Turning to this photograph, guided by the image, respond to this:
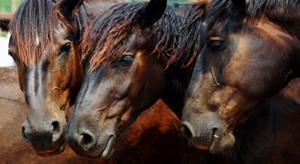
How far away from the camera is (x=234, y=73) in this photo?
9.91 feet

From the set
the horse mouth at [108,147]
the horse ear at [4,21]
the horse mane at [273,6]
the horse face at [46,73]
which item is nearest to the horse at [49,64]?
the horse face at [46,73]

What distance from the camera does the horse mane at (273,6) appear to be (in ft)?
10.1

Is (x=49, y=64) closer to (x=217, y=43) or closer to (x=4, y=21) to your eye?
(x=4, y=21)

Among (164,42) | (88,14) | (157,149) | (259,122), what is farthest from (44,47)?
(259,122)

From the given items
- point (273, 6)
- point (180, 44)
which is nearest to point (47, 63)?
point (180, 44)

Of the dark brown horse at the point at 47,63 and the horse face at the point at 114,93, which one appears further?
the dark brown horse at the point at 47,63

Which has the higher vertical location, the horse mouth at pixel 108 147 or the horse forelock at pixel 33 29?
the horse forelock at pixel 33 29

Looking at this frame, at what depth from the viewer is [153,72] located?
336 centimetres

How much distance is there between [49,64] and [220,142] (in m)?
1.05

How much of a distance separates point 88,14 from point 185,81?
71 cm

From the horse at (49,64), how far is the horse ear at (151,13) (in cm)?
41

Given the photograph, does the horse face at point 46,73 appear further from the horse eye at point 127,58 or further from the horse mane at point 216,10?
the horse mane at point 216,10

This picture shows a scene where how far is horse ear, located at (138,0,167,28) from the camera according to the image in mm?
3332

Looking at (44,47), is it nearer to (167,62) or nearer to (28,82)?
(28,82)
